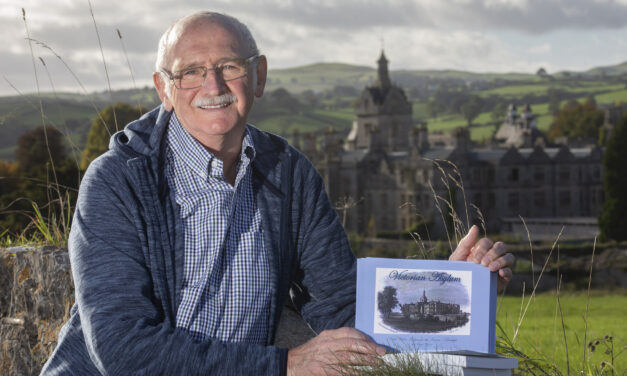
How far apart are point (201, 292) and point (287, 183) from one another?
416mm

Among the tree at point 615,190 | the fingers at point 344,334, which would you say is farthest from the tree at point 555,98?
the fingers at point 344,334

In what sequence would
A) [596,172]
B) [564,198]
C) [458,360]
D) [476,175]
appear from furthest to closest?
[596,172] → [564,198] → [476,175] → [458,360]

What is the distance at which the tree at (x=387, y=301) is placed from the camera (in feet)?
5.98

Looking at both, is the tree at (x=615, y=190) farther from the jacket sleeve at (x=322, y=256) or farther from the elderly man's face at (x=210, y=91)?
the elderly man's face at (x=210, y=91)

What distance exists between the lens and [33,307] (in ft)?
10.5

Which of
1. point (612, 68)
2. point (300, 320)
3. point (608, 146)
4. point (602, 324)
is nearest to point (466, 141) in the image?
point (608, 146)

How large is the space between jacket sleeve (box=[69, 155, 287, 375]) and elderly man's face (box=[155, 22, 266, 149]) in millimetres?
282

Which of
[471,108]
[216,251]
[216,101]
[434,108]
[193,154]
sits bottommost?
[216,251]

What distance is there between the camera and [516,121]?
68.6 m

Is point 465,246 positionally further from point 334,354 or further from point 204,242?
point 204,242

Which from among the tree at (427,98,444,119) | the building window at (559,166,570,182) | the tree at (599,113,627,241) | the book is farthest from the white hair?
the tree at (427,98,444,119)

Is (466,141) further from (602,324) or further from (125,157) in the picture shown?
(125,157)

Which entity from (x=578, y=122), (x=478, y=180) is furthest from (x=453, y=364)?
(x=578, y=122)

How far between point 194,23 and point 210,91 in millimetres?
180
